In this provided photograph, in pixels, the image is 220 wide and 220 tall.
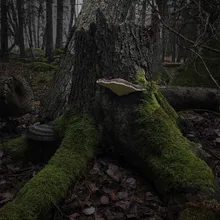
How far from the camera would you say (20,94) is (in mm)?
4086

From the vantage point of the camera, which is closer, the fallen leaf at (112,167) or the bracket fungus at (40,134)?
the fallen leaf at (112,167)

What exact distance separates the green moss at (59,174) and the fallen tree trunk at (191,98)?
8.33ft

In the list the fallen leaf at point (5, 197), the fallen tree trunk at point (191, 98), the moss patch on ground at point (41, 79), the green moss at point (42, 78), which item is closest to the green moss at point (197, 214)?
the fallen leaf at point (5, 197)

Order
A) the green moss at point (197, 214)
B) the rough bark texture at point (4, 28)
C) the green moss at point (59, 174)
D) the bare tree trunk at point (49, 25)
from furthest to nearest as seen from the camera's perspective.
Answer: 1. the bare tree trunk at point (49, 25)
2. the rough bark texture at point (4, 28)
3. the green moss at point (59, 174)
4. the green moss at point (197, 214)

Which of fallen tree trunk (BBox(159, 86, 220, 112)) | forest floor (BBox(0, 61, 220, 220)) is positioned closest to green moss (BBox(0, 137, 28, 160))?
forest floor (BBox(0, 61, 220, 220))

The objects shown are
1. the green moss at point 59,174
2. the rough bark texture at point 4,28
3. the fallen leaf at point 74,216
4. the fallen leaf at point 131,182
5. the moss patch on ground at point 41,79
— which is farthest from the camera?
the rough bark texture at point 4,28

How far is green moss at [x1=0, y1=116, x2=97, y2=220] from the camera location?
2.10m

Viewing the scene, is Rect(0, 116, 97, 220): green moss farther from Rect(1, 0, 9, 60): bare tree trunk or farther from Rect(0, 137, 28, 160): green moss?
Rect(1, 0, 9, 60): bare tree trunk

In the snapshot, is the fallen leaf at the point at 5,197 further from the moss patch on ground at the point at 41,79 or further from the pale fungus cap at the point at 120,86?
the moss patch on ground at the point at 41,79

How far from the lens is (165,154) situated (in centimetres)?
260

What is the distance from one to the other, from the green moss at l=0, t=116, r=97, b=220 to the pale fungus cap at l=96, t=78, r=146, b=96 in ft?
1.82

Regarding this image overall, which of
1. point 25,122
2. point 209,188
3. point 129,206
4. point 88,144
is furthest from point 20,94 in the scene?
point 209,188

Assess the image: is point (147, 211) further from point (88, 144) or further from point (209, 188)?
point (88, 144)

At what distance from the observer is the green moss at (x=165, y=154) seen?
7.63 feet
